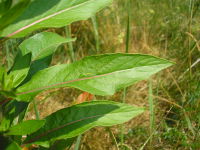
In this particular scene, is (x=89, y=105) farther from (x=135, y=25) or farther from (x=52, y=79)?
(x=135, y=25)

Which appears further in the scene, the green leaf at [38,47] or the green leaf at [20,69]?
the green leaf at [38,47]

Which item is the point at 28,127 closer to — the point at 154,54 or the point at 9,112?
the point at 9,112

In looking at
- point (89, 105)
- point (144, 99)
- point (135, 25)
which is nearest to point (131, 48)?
point (135, 25)

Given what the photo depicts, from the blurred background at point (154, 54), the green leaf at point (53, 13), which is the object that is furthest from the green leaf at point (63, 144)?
the blurred background at point (154, 54)

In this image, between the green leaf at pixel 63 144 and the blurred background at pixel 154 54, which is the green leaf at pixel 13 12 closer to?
the green leaf at pixel 63 144

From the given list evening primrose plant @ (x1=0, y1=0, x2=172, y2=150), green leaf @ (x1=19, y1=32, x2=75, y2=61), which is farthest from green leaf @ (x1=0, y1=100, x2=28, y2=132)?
green leaf @ (x1=19, y1=32, x2=75, y2=61)

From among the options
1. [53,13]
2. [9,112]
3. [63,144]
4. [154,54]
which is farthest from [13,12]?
[154,54]
